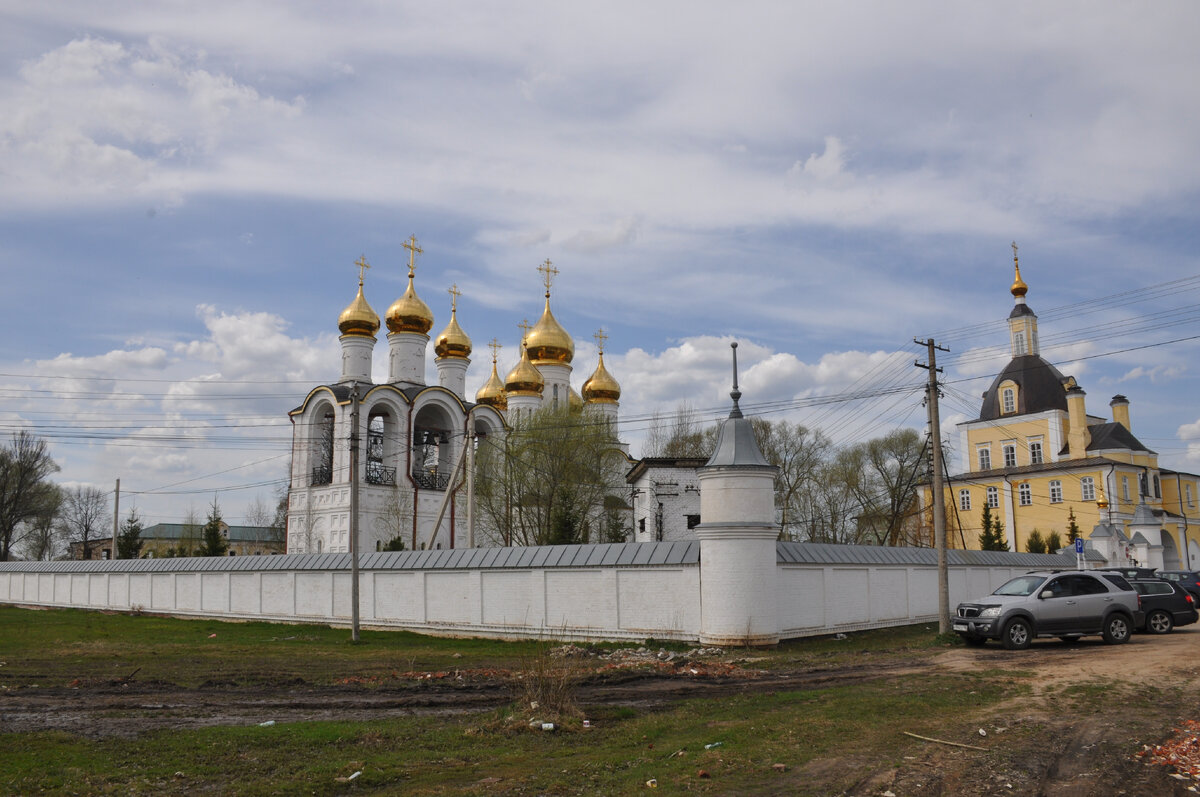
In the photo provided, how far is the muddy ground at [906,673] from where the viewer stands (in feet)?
25.2

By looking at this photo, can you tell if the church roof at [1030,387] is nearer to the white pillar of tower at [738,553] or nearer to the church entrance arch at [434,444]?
the church entrance arch at [434,444]

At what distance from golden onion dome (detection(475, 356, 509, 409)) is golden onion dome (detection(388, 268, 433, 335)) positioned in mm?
8136

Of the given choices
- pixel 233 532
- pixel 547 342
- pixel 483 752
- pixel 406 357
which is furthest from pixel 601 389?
pixel 233 532

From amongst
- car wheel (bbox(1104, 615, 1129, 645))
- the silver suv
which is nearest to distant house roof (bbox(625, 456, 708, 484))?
the silver suv

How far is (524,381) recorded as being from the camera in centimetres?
5175

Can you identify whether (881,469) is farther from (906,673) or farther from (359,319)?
(906,673)

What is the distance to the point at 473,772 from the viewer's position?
8008 millimetres

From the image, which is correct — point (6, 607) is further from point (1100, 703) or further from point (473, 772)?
point (1100, 703)

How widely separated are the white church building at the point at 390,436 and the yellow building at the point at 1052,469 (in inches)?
1072

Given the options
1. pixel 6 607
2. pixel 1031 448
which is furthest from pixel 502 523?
pixel 1031 448

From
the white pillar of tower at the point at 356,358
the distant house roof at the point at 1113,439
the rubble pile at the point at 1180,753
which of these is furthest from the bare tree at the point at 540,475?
the distant house roof at the point at 1113,439

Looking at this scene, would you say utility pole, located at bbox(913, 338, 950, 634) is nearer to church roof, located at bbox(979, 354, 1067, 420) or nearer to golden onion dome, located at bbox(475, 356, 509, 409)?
golden onion dome, located at bbox(475, 356, 509, 409)

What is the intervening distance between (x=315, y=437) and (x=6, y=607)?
50.5 feet

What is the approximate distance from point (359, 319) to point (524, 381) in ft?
32.4
